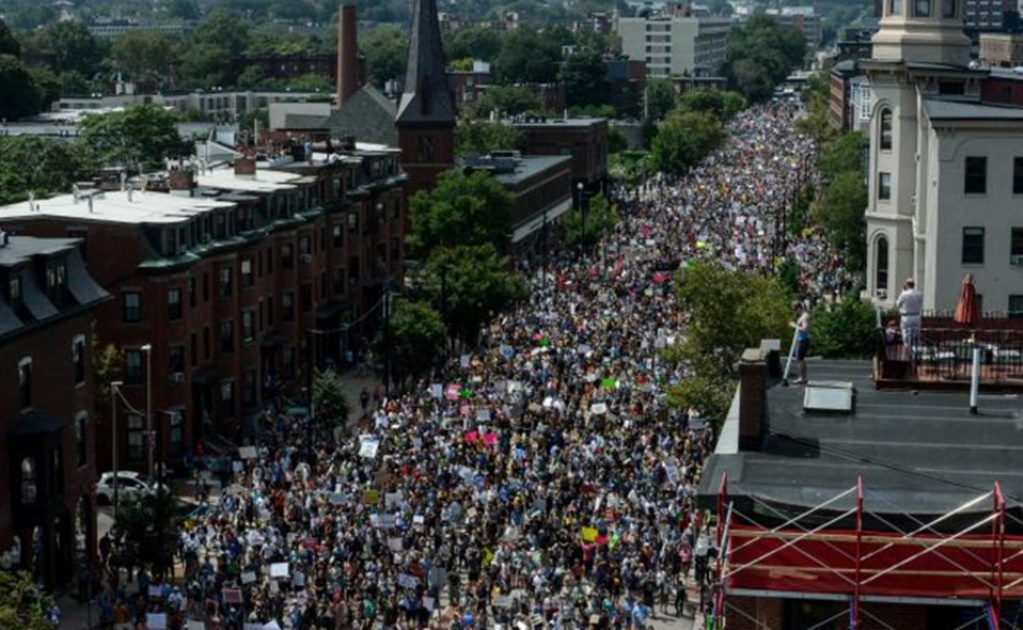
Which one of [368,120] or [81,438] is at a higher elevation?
[368,120]

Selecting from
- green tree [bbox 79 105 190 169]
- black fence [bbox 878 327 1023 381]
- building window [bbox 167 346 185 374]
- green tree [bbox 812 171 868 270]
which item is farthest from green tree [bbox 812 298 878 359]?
green tree [bbox 79 105 190 169]

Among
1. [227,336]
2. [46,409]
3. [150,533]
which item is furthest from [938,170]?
[46,409]

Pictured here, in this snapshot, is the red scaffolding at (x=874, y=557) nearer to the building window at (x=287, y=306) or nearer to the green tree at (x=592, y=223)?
the building window at (x=287, y=306)

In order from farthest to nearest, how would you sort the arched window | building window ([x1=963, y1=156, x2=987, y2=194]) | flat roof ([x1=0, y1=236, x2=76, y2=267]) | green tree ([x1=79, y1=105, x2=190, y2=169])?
green tree ([x1=79, y1=105, x2=190, y2=169])
the arched window
building window ([x1=963, y1=156, x2=987, y2=194])
flat roof ([x1=0, y1=236, x2=76, y2=267])

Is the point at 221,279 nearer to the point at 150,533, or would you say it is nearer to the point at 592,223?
the point at 150,533

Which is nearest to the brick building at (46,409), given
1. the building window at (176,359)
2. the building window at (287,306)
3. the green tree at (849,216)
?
the building window at (176,359)

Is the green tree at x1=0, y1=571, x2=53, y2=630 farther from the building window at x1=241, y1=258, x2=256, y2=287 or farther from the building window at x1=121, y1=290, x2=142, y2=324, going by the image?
the building window at x1=241, y1=258, x2=256, y2=287

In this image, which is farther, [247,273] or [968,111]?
[247,273]
